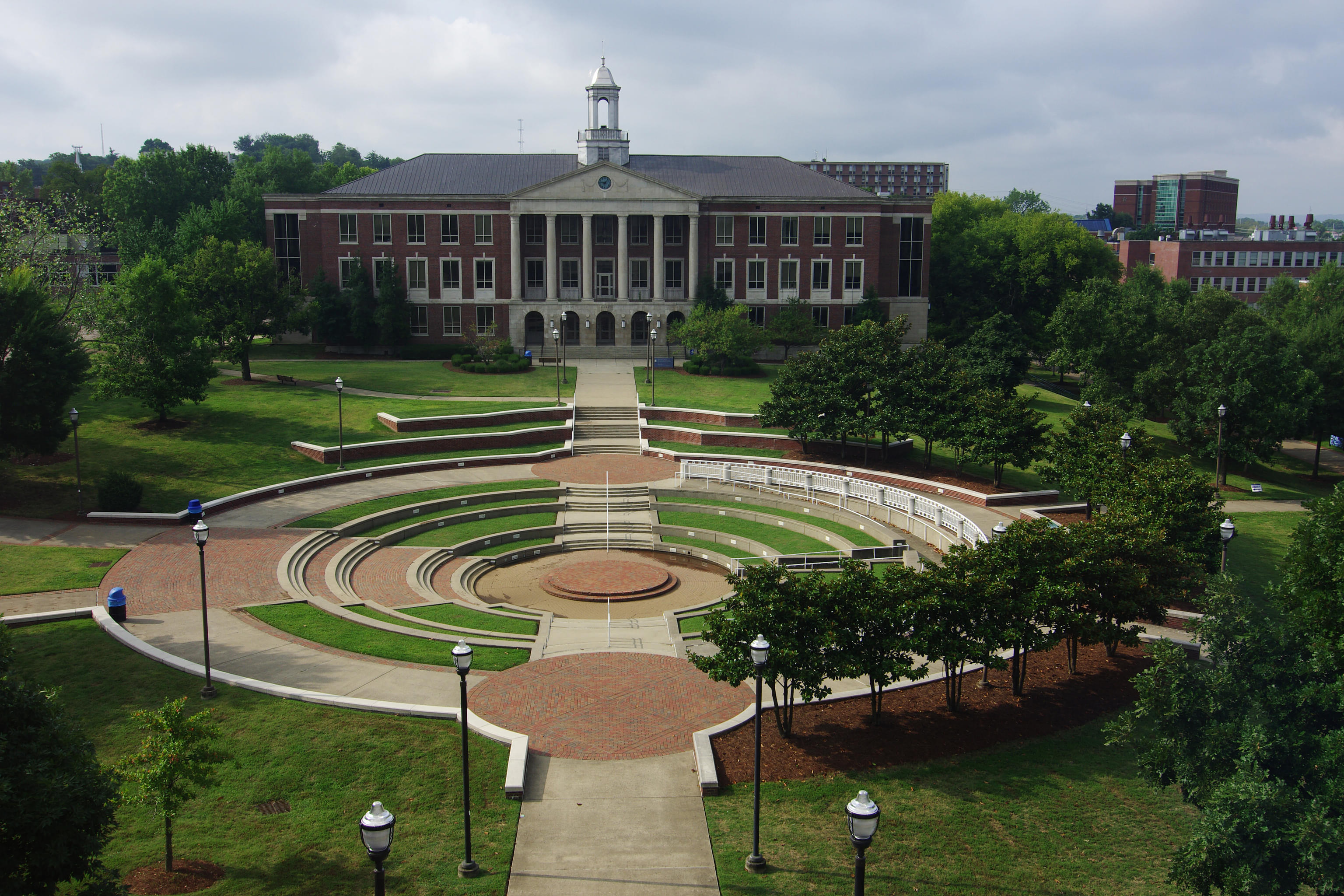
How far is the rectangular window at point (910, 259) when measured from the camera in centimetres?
7619

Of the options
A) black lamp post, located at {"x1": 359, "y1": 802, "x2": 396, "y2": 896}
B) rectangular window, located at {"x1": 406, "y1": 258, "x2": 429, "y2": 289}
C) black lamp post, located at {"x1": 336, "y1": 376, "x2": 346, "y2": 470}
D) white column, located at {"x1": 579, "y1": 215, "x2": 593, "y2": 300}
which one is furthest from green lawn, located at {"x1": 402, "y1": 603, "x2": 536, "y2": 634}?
rectangular window, located at {"x1": 406, "y1": 258, "x2": 429, "y2": 289}

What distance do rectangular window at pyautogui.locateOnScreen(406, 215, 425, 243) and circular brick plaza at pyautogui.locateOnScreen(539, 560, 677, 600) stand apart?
155 feet

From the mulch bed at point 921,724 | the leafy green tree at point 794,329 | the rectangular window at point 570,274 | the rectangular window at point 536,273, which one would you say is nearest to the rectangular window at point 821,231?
the leafy green tree at point 794,329

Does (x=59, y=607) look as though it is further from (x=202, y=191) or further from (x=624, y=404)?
(x=202, y=191)

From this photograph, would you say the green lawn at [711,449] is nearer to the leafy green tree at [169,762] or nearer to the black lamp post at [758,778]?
the black lamp post at [758,778]

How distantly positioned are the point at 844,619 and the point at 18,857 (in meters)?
12.9

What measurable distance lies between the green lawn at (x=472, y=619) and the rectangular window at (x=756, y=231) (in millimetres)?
53460

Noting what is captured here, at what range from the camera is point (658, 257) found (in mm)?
73562

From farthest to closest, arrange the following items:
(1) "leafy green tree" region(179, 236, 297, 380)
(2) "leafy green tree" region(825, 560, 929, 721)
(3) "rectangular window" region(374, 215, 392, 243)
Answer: (3) "rectangular window" region(374, 215, 392, 243), (1) "leafy green tree" region(179, 236, 297, 380), (2) "leafy green tree" region(825, 560, 929, 721)

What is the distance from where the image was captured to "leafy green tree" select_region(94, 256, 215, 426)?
41.7m

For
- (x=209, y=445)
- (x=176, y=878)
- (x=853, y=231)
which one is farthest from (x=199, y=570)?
(x=853, y=231)

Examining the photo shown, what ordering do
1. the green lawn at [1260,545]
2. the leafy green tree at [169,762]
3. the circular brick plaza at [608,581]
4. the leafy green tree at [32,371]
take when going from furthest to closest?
1. the leafy green tree at [32,371]
2. the green lawn at [1260,545]
3. the circular brick plaza at [608,581]
4. the leafy green tree at [169,762]

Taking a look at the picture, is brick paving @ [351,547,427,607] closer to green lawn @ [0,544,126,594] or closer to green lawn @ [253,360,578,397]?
green lawn @ [0,544,126,594]

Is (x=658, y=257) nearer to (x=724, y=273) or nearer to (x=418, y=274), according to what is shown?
(x=724, y=273)
